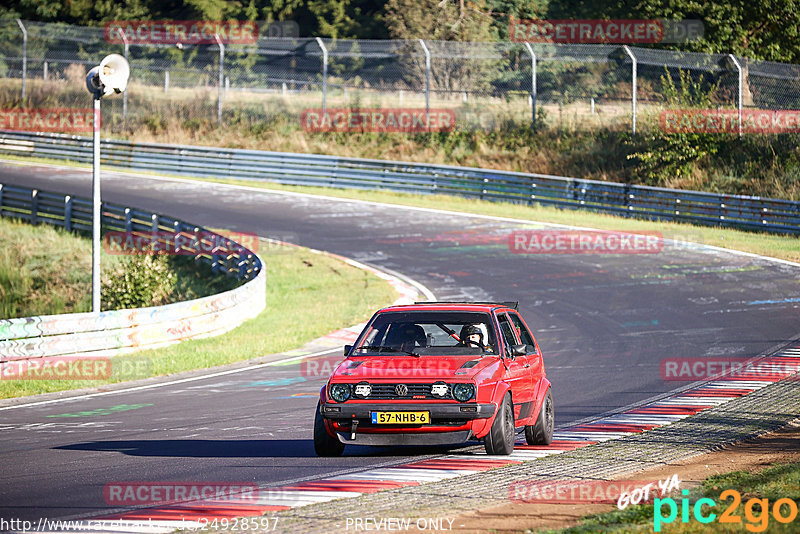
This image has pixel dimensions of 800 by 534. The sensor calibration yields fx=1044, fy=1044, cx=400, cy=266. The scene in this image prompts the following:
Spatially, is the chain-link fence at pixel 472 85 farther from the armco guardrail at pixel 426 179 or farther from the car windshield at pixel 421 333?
the car windshield at pixel 421 333

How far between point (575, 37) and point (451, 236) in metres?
27.3

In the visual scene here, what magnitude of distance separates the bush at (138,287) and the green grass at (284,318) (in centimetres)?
258

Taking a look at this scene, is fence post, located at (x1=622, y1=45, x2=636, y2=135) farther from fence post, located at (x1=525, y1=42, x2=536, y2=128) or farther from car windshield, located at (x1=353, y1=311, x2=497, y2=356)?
car windshield, located at (x1=353, y1=311, x2=497, y2=356)

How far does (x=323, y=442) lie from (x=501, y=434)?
63.5 inches

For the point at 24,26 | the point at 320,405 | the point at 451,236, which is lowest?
the point at 451,236

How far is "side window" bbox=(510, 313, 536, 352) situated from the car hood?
1.19 m

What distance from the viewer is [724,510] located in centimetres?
677

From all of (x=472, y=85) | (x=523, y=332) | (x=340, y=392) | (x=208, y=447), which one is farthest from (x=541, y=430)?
(x=472, y=85)

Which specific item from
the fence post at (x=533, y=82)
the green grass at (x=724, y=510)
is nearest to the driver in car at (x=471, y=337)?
the green grass at (x=724, y=510)

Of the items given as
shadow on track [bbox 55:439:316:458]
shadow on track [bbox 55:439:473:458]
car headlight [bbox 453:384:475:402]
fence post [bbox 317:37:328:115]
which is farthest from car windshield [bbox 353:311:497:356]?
fence post [bbox 317:37:328:115]

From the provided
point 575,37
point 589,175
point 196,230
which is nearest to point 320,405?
point 196,230

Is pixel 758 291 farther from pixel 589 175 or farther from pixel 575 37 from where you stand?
pixel 575 37

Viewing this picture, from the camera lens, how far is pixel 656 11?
Result: 4212 cm

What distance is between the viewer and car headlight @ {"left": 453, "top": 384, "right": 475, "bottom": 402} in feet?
29.7
